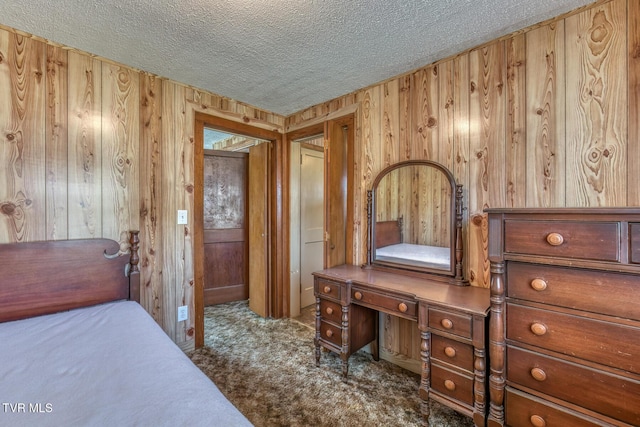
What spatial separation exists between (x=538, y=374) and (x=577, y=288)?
45 centimetres

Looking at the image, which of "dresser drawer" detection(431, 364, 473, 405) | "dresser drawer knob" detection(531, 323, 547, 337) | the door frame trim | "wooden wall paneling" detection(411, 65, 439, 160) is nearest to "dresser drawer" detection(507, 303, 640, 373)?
"dresser drawer knob" detection(531, 323, 547, 337)

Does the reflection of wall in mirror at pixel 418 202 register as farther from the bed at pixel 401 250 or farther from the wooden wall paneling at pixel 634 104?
the wooden wall paneling at pixel 634 104

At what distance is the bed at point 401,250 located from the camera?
2.01 meters

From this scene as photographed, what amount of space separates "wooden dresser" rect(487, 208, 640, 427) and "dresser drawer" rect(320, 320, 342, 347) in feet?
3.37

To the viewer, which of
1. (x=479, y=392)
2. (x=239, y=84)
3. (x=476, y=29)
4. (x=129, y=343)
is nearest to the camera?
(x=129, y=343)

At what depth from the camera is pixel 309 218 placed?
349 centimetres

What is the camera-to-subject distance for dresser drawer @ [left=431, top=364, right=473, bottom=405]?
1521 mm

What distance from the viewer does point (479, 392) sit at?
146 cm

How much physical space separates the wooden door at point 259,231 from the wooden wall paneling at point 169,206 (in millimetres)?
1054

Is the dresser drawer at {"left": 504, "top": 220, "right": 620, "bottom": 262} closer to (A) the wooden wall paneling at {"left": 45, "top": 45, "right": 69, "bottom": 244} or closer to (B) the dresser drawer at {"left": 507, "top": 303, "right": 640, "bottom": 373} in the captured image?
(B) the dresser drawer at {"left": 507, "top": 303, "right": 640, "bottom": 373}

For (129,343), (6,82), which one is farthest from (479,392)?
(6,82)

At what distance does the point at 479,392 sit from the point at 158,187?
2.60 m

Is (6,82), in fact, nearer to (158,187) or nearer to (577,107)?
(158,187)

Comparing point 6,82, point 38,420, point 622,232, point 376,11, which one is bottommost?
point 38,420
